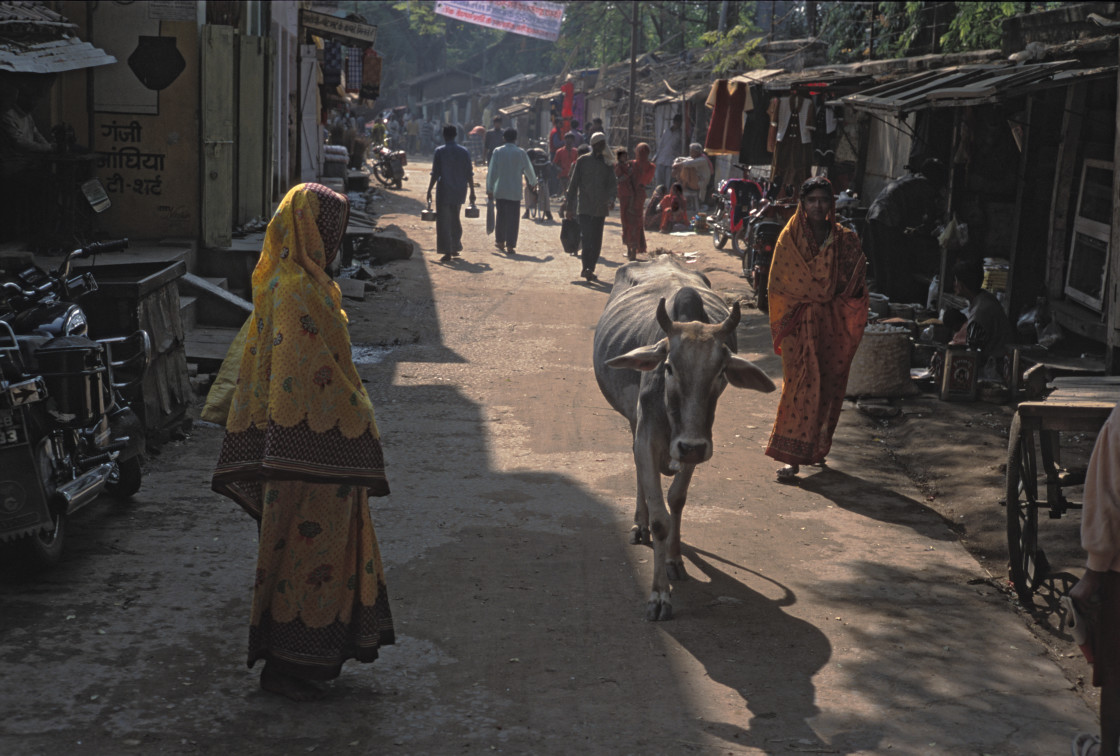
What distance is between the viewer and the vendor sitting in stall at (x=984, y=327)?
8.79 m

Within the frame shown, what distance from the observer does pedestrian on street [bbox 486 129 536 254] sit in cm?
1773

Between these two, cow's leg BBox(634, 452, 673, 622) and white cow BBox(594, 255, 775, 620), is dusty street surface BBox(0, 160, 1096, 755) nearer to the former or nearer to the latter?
cow's leg BBox(634, 452, 673, 622)

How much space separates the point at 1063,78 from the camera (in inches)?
300

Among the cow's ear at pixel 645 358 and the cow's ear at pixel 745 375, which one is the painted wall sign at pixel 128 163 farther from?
the cow's ear at pixel 745 375

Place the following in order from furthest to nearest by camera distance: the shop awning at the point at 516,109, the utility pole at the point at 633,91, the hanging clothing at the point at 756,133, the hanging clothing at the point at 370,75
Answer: the shop awning at the point at 516,109 < the utility pole at the point at 633,91 < the hanging clothing at the point at 370,75 < the hanging clothing at the point at 756,133

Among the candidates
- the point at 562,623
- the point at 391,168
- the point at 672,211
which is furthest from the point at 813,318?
the point at 391,168

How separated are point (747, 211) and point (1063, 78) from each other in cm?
1059

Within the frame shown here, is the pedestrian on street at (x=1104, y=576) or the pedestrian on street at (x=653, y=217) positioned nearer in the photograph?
the pedestrian on street at (x=1104, y=576)

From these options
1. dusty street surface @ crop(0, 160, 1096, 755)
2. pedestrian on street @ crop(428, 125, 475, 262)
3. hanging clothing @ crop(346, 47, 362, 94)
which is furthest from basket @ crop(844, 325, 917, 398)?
hanging clothing @ crop(346, 47, 362, 94)

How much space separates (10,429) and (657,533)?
9.16 ft

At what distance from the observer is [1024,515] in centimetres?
504

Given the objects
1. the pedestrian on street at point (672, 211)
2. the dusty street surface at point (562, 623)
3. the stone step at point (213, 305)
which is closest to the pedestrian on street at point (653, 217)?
the pedestrian on street at point (672, 211)

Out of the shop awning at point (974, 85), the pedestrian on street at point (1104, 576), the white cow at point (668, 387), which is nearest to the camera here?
the pedestrian on street at point (1104, 576)

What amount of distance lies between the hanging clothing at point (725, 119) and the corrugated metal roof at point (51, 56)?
31.1ft
